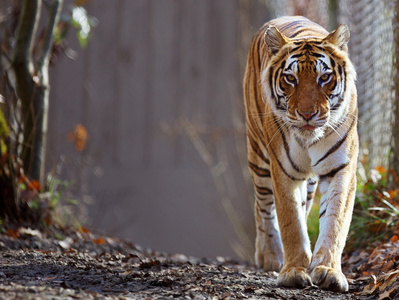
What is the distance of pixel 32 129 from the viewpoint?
16.2 feet

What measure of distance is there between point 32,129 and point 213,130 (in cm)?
308

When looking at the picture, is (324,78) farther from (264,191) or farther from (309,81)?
(264,191)

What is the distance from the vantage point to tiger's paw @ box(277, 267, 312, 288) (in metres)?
3.36

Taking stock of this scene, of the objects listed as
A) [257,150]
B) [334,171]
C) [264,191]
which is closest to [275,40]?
[334,171]

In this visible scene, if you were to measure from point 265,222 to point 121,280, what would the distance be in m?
A: 1.49

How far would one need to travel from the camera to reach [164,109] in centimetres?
788

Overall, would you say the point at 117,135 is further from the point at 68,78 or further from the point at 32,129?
the point at 32,129

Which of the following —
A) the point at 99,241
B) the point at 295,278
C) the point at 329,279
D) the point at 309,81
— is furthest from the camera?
the point at 99,241

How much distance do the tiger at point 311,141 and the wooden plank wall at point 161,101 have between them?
3.92m

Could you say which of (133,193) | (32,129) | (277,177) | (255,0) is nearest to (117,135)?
(133,193)

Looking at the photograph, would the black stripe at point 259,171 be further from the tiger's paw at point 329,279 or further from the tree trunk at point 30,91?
the tree trunk at point 30,91

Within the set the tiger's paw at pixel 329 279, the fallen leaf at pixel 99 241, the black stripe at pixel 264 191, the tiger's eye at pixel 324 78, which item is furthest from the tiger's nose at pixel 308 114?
the fallen leaf at pixel 99 241

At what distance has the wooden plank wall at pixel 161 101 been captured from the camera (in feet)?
25.6

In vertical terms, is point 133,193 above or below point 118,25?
below
